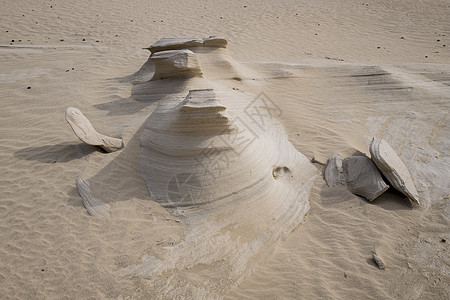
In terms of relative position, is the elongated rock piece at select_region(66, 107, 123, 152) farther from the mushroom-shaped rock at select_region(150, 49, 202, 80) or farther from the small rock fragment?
the small rock fragment

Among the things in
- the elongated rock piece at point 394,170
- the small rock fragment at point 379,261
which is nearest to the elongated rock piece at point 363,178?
the elongated rock piece at point 394,170

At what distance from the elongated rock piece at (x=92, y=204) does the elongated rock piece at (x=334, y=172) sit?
2.71 meters

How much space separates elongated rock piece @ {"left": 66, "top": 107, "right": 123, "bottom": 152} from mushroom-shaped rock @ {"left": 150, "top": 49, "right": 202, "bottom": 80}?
158 cm

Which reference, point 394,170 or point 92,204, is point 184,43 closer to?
point 92,204

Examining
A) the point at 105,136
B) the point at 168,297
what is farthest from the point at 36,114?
the point at 168,297

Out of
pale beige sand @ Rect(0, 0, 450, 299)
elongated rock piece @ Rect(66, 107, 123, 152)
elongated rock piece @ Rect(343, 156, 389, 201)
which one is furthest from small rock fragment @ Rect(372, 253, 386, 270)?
elongated rock piece @ Rect(66, 107, 123, 152)

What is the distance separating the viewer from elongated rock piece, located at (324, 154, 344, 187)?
390 cm

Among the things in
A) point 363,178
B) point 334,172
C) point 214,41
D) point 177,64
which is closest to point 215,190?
point 334,172

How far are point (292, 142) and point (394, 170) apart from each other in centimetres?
140

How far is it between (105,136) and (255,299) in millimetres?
2776

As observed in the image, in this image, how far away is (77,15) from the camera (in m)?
10.8

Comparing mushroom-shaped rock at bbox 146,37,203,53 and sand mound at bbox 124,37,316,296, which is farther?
mushroom-shaped rock at bbox 146,37,203,53

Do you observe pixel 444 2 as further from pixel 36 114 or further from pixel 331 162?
pixel 36 114

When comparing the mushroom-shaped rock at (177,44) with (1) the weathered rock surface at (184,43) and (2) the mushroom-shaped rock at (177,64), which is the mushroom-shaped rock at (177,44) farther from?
(2) the mushroom-shaped rock at (177,64)
